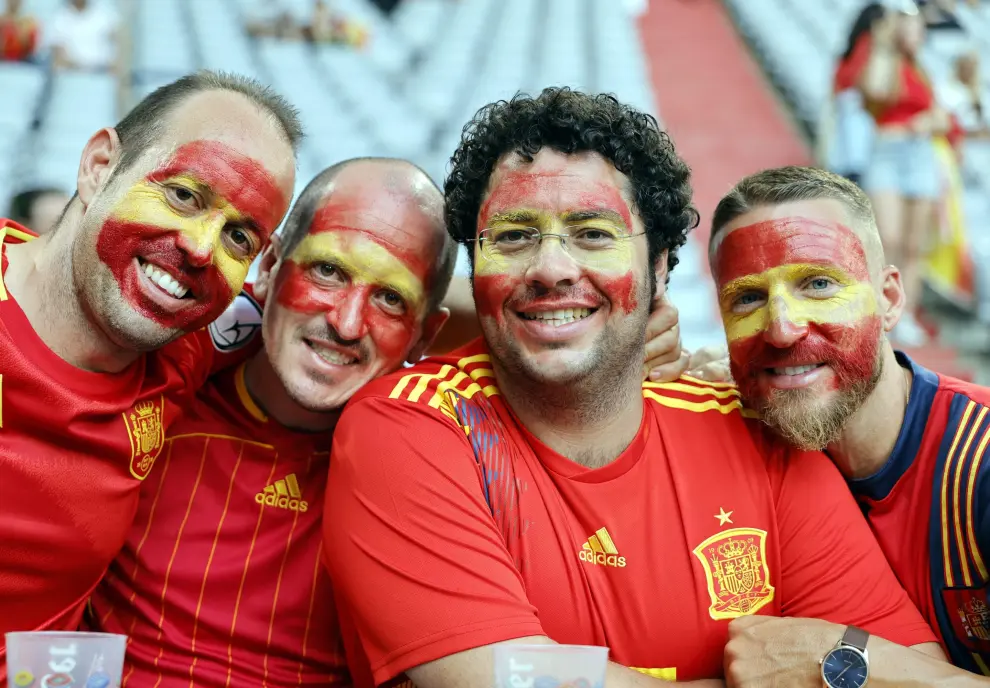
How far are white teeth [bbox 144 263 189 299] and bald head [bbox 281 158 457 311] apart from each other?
42cm

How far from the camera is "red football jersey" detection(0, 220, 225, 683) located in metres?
1.84

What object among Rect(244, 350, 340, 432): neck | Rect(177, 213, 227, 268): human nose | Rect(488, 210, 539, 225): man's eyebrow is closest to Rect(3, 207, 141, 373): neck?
Rect(177, 213, 227, 268): human nose

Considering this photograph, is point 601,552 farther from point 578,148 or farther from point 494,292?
point 578,148

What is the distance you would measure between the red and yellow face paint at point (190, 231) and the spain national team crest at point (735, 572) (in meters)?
1.27

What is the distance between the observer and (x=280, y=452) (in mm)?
2279

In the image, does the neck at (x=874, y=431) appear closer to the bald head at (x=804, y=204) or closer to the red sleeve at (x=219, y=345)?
the bald head at (x=804, y=204)

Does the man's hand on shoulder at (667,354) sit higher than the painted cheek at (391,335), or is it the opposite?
the man's hand on shoulder at (667,354)

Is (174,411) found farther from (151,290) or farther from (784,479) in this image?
(784,479)

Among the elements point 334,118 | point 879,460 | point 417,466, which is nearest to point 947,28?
point 334,118

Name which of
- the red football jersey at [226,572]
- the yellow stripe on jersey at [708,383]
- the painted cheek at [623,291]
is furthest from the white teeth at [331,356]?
the yellow stripe on jersey at [708,383]

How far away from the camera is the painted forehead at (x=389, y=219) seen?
7.61 feet

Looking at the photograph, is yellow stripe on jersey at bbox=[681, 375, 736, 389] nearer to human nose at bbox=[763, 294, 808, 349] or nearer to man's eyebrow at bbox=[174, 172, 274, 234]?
human nose at bbox=[763, 294, 808, 349]

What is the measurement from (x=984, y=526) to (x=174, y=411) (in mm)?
1925

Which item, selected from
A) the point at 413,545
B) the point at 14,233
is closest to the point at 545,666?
the point at 413,545
